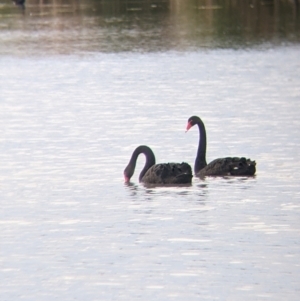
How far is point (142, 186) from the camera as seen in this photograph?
1545cm

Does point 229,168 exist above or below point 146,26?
above

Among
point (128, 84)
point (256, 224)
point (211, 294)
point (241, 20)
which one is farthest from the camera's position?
point (241, 20)

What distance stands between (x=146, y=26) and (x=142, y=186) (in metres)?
36.3

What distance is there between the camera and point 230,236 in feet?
40.3

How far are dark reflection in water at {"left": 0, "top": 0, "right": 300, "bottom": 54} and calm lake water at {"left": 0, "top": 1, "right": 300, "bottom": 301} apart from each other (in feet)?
14.9

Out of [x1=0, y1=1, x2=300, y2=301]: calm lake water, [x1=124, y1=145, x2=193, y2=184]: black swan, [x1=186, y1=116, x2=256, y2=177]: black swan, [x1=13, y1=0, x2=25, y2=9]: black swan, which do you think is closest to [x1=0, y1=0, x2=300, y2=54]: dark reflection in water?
[x1=13, y1=0, x2=25, y2=9]: black swan

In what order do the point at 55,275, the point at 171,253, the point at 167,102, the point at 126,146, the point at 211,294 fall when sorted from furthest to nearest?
the point at 167,102, the point at 126,146, the point at 171,253, the point at 55,275, the point at 211,294

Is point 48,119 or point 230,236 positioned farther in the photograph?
point 48,119

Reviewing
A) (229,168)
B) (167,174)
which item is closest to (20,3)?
(229,168)

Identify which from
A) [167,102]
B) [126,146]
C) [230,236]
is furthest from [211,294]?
[167,102]

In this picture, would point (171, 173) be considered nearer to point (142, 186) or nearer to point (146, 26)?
point (142, 186)

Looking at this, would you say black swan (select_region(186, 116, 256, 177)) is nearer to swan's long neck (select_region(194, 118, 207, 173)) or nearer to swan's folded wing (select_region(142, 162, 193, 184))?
swan's long neck (select_region(194, 118, 207, 173))

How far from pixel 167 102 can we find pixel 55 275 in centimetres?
1438

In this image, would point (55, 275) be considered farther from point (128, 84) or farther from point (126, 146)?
point (128, 84)
